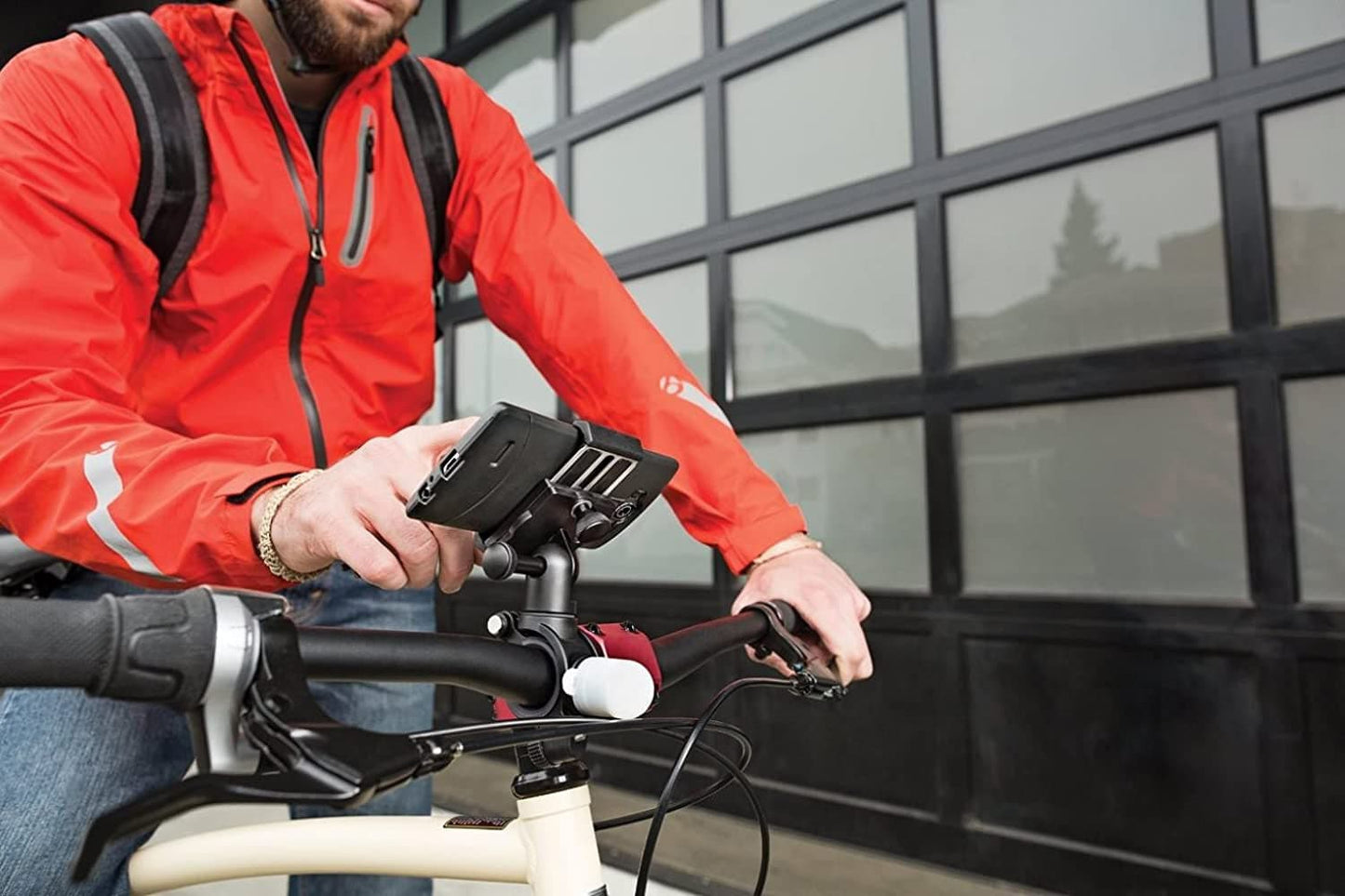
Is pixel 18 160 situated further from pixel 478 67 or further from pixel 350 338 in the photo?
pixel 478 67

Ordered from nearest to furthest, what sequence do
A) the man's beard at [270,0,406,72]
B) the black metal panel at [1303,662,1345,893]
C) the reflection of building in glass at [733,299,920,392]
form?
1. the man's beard at [270,0,406,72]
2. the black metal panel at [1303,662,1345,893]
3. the reflection of building in glass at [733,299,920,392]

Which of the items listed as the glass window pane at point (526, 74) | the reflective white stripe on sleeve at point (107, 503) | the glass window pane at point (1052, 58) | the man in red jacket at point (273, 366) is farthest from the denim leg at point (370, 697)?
the glass window pane at point (526, 74)

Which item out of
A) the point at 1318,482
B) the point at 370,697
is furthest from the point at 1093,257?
the point at 370,697

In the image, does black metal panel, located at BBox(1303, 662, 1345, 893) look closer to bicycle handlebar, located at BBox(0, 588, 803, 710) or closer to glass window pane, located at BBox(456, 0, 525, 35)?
bicycle handlebar, located at BBox(0, 588, 803, 710)

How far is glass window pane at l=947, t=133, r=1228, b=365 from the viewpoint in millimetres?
2510

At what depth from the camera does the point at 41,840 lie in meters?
1.02

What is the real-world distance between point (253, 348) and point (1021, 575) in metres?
2.25

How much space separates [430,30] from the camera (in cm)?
502

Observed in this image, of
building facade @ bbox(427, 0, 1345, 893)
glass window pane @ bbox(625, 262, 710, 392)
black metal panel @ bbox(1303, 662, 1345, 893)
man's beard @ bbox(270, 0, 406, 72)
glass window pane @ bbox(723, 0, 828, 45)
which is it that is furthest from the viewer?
glass window pane @ bbox(625, 262, 710, 392)

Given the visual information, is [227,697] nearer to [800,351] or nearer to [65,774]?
[65,774]

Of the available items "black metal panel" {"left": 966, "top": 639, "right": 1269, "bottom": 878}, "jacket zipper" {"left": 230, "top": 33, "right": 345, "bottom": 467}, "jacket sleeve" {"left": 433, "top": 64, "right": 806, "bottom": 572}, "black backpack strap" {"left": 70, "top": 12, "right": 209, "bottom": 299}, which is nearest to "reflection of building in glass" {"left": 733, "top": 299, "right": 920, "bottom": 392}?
"black metal panel" {"left": 966, "top": 639, "right": 1269, "bottom": 878}

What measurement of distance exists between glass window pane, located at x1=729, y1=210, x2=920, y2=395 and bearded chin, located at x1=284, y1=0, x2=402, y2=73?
83.4 inches

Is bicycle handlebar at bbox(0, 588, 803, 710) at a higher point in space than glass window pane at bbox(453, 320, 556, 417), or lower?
lower

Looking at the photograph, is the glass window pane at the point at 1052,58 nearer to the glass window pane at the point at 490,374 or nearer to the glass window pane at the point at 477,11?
the glass window pane at the point at 490,374
